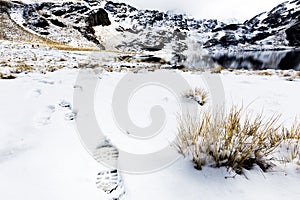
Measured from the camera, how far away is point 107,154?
178 centimetres

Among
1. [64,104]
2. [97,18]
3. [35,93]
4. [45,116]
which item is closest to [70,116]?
[45,116]

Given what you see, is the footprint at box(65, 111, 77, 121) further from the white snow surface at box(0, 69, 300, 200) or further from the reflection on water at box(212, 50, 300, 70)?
the reflection on water at box(212, 50, 300, 70)

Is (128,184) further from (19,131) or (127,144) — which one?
(19,131)

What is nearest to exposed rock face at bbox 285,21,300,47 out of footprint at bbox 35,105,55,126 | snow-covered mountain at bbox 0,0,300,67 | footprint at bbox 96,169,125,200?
snow-covered mountain at bbox 0,0,300,67

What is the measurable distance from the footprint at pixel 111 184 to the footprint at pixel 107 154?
0.32ft

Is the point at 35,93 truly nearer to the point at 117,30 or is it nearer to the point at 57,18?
the point at 57,18

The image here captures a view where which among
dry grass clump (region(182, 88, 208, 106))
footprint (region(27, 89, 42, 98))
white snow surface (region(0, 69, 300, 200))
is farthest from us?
dry grass clump (region(182, 88, 208, 106))

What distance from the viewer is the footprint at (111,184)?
4.42ft

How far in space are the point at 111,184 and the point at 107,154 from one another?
387mm

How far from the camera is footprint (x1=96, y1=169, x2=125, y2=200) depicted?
1347 mm

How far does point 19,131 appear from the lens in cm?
195

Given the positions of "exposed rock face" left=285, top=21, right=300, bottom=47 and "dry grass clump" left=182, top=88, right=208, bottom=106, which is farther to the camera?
"exposed rock face" left=285, top=21, right=300, bottom=47

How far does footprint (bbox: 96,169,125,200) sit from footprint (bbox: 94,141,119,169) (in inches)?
3.8

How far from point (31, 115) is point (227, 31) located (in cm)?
16526
